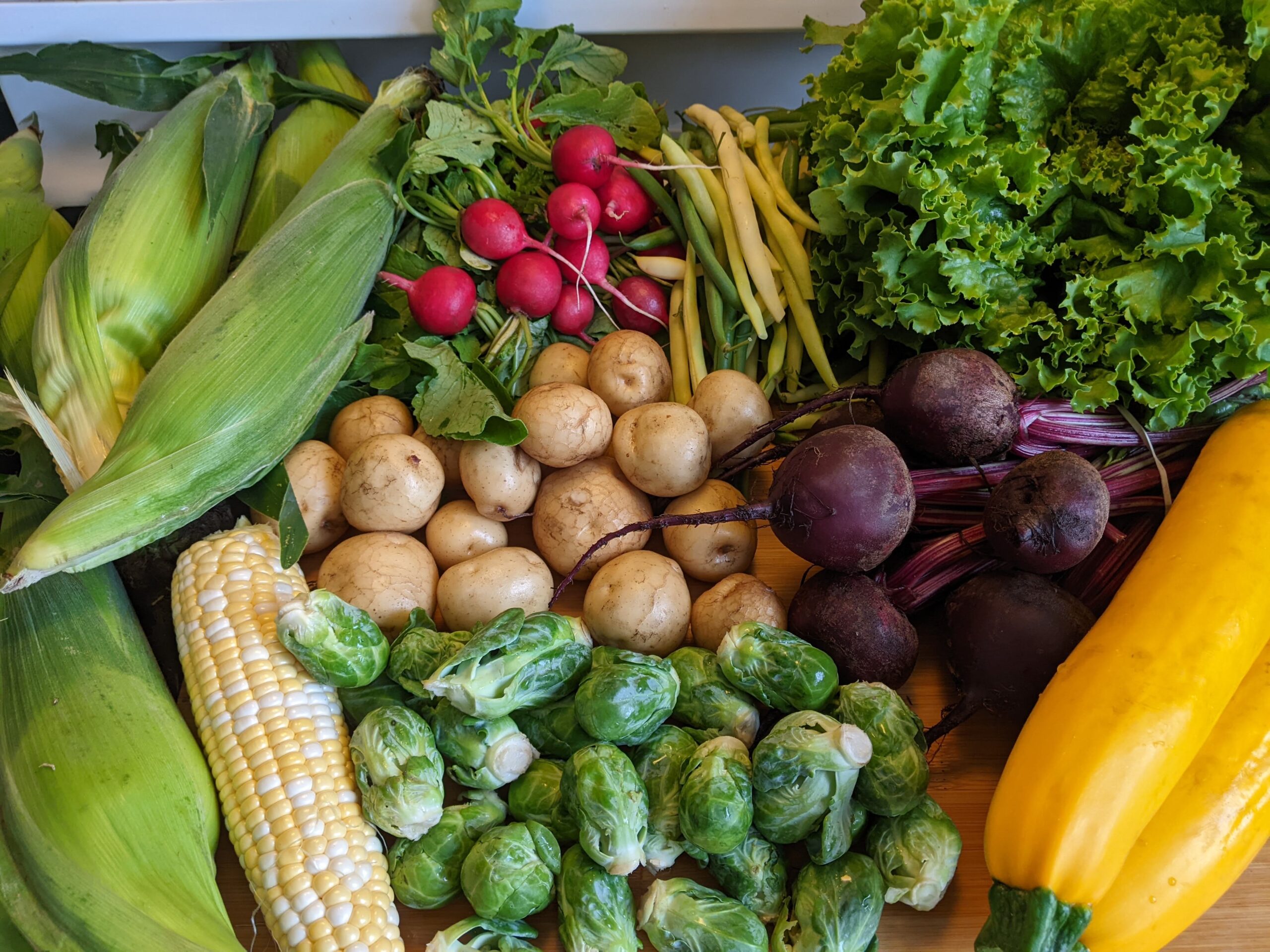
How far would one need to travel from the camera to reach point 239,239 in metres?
1.72

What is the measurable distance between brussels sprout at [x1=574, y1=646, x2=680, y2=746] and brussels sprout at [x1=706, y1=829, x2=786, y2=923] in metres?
0.18

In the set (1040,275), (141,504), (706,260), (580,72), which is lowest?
(141,504)

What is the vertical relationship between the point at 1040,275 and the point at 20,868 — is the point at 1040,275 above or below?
above

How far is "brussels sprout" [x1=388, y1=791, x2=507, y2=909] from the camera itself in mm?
1025

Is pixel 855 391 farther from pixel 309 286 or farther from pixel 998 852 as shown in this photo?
pixel 309 286

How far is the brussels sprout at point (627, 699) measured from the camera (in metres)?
1.04

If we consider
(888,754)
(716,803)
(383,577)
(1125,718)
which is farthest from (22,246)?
(1125,718)

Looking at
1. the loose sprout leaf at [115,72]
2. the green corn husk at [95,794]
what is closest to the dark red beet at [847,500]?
the green corn husk at [95,794]

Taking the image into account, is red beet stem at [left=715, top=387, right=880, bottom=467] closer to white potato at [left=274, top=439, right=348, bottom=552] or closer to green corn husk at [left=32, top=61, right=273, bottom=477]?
white potato at [left=274, top=439, right=348, bottom=552]

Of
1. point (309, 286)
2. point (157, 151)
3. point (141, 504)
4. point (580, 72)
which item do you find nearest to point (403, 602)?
point (141, 504)

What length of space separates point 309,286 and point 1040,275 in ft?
4.08

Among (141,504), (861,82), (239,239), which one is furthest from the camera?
(239,239)

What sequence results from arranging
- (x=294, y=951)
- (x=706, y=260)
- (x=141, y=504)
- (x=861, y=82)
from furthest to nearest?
(x=706, y=260) → (x=861, y=82) → (x=141, y=504) → (x=294, y=951)

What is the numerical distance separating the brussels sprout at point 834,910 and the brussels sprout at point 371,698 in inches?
21.9
